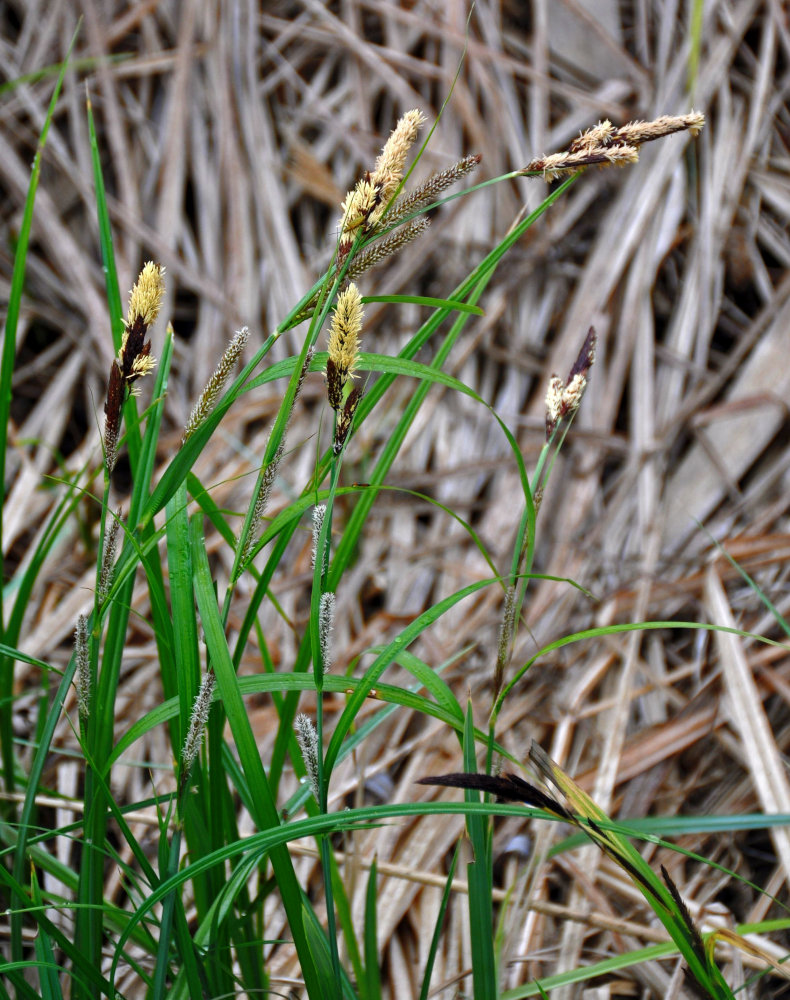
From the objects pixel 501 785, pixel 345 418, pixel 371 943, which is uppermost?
pixel 345 418

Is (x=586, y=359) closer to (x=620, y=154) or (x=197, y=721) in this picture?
(x=620, y=154)

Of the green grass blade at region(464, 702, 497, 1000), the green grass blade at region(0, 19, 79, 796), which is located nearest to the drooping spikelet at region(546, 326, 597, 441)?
the green grass blade at region(464, 702, 497, 1000)

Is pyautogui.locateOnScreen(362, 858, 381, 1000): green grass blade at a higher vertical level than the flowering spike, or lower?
lower

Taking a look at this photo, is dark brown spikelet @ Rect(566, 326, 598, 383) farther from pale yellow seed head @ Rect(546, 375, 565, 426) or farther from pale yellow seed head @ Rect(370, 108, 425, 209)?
pale yellow seed head @ Rect(370, 108, 425, 209)

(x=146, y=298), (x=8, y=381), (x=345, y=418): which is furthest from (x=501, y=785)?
(x=8, y=381)

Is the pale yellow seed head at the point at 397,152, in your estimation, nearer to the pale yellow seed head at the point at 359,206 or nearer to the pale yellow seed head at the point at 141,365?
→ the pale yellow seed head at the point at 359,206

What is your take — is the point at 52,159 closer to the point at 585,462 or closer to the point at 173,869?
the point at 585,462

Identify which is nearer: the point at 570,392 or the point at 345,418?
the point at 345,418
